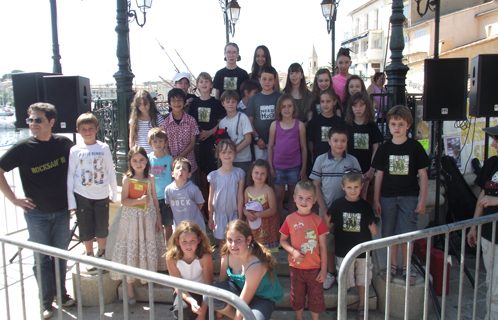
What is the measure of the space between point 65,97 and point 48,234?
70.6 inches

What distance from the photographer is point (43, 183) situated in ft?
10.5

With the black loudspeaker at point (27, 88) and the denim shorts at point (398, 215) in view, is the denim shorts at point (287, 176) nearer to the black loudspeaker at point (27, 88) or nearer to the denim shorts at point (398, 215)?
the denim shorts at point (398, 215)

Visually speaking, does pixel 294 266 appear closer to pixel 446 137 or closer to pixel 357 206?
pixel 357 206

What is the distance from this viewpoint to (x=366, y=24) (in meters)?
49.2

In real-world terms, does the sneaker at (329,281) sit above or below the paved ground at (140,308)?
above

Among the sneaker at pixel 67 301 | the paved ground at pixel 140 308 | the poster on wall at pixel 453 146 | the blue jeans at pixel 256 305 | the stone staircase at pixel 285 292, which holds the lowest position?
the paved ground at pixel 140 308

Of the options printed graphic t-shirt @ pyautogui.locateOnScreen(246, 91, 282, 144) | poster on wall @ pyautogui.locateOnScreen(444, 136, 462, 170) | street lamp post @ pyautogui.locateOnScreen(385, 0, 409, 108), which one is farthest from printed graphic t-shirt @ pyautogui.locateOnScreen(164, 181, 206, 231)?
poster on wall @ pyautogui.locateOnScreen(444, 136, 462, 170)

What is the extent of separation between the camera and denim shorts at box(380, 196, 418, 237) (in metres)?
3.23

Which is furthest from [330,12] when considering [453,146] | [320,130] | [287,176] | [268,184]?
[268,184]

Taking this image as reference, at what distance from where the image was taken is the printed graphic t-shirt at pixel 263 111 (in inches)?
163

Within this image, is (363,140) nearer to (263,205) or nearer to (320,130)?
(320,130)

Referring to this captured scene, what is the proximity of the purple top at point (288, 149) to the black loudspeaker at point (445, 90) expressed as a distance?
1458 millimetres

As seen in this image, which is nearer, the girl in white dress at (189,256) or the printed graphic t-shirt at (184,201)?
the girl in white dress at (189,256)

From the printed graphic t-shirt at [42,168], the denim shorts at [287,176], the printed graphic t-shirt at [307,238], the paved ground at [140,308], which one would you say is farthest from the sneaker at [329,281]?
the printed graphic t-shirt at [42,168]
